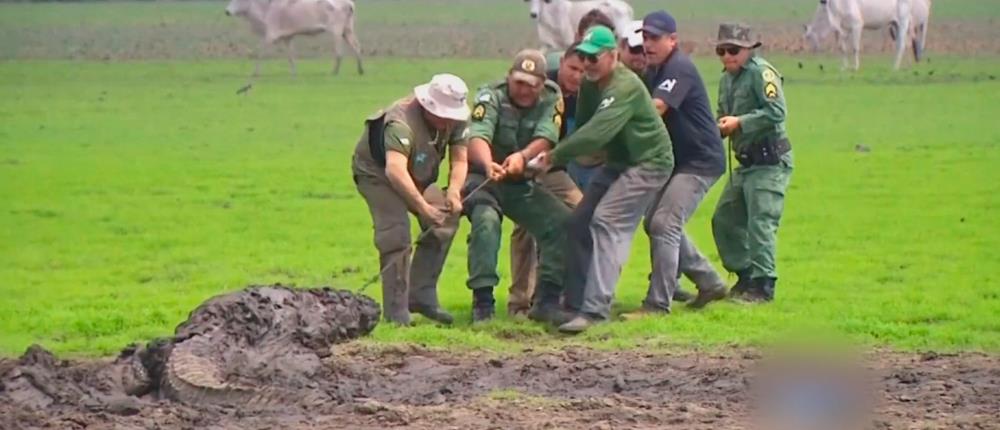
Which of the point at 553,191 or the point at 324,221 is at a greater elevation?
the point at 553,191

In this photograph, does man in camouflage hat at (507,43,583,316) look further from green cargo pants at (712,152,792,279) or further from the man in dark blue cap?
green cargo pants at (712,152,792,279)

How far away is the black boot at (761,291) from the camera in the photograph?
524 inches

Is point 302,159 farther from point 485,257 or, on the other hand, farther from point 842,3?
point 842,3

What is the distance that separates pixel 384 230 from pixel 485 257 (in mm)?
666

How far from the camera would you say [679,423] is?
945 cm

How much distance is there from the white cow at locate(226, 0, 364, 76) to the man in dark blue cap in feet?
102

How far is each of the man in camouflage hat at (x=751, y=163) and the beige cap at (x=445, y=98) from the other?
189 centimetres

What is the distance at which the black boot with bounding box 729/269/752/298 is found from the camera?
1346cm

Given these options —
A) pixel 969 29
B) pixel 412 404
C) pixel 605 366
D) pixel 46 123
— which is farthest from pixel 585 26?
pixel 969 29

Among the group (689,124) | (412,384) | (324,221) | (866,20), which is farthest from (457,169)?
(866,20)

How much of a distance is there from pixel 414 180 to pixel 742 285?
2524mm

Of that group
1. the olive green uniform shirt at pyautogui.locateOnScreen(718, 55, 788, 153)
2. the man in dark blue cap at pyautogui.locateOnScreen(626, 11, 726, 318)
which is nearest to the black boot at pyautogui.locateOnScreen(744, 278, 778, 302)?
the man in dark blue cap at pyautogui.locateOnScreen(626, 11, 726, 318)

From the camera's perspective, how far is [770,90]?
13.0 meters

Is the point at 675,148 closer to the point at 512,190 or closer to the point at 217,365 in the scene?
the point at 512,190
